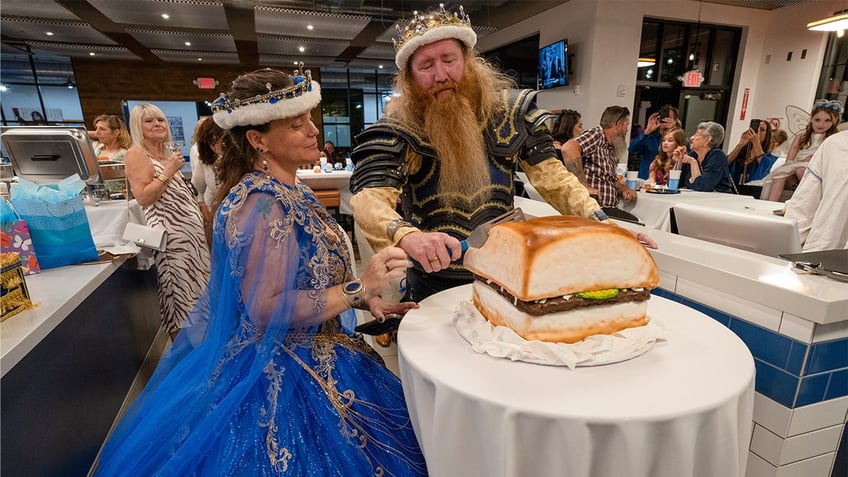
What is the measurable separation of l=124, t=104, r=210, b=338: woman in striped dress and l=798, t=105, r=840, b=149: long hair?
4.98 metres

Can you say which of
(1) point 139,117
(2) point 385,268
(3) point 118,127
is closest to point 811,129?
(2) point 385,268

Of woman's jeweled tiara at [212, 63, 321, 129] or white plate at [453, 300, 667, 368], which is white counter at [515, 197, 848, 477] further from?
woman's jeweled tiara at [212, 63, 321, 129]

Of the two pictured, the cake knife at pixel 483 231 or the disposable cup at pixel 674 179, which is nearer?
the cake knife at pixel 483 231

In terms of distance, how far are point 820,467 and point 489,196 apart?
126 cm

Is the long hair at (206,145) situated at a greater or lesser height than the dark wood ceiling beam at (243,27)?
lesser

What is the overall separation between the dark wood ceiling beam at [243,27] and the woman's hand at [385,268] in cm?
676

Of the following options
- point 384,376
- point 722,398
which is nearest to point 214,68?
point 384,376

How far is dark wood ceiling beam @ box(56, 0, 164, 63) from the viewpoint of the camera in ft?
20.9

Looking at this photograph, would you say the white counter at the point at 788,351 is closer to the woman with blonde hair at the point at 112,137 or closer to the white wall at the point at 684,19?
the woman with blonde hair at the point at 112,137

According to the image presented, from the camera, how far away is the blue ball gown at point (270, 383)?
3.43 ft

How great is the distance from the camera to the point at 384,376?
1.32 metres

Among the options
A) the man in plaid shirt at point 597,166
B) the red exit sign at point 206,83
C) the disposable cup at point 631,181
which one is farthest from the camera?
the red exit sign at point 206,83

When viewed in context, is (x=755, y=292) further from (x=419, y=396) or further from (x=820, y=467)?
(x=419, y=396)

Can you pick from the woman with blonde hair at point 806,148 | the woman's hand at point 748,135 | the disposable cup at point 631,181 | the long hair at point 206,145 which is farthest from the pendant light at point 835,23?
the long hair at point 206,145
